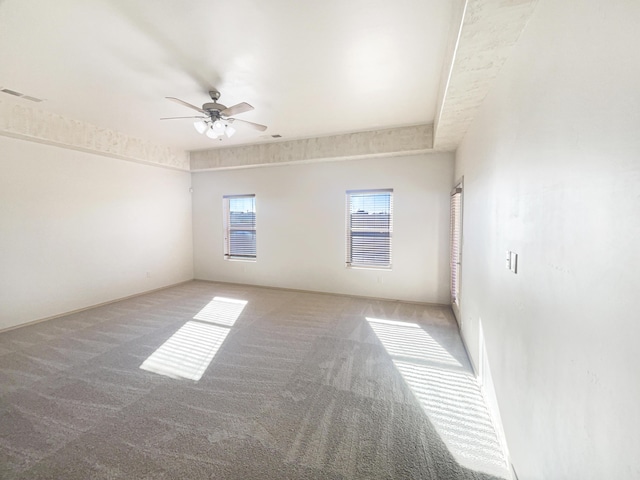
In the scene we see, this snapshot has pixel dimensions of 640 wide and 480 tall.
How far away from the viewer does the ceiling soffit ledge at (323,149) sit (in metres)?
4.41

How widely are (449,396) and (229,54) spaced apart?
3.62 metres

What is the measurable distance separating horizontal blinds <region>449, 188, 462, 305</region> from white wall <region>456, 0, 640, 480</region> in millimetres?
2121

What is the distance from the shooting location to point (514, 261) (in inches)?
62.2

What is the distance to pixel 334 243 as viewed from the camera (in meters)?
5.36

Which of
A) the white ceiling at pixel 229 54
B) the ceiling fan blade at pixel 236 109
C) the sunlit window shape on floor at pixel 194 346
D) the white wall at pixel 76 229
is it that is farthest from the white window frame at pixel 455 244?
the white wall at pixel 76 229

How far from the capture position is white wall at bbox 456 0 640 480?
713 mm

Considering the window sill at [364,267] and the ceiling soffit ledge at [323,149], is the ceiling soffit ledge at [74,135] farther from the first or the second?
the window sill at [364,267]

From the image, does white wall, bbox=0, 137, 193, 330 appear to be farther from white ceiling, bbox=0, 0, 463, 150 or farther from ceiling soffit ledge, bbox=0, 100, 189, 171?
white ceiling, bbox=0, 0, 463, 150

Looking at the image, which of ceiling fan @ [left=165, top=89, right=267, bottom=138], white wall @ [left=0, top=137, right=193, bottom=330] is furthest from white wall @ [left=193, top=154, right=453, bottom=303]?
ceiling fan @ [left=165, top=89, right=267, bottom=138]

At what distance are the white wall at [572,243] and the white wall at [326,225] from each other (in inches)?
116

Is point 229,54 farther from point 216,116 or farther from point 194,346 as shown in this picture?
point 194,346

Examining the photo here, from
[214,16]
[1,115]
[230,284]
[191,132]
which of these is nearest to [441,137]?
[214,16]

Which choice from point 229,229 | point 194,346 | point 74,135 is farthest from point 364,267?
point 74,135

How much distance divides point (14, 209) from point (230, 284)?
3.62 meters
